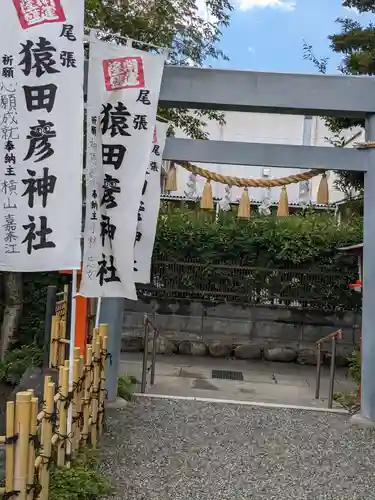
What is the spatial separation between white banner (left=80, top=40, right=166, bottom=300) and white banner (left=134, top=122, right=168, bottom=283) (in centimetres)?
133

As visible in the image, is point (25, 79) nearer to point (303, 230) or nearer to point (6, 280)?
point (6, 280)

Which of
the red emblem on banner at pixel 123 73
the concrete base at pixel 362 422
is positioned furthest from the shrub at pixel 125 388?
the red emblem on banner at pixel 123 73

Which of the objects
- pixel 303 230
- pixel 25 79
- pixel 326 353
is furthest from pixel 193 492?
pixel 303 230

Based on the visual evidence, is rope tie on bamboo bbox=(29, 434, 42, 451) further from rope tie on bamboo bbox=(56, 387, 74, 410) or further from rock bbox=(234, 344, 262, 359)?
rock bbox=(234, 344, 262, 359)

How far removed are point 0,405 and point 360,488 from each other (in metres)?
5.83

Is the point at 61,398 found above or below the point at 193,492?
above

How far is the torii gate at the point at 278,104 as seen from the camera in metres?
6.91

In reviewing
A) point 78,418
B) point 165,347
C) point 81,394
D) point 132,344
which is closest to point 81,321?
point 81,394

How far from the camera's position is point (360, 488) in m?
5.25

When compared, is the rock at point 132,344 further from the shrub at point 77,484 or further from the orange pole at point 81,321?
the shrub at point 77,484

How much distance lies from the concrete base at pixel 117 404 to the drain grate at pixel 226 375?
309 centimetres

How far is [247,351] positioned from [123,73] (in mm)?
7785

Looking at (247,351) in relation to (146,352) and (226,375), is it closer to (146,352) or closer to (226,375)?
(226,375)

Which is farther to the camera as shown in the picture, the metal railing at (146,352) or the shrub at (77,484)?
the metal railing at (146,352)
